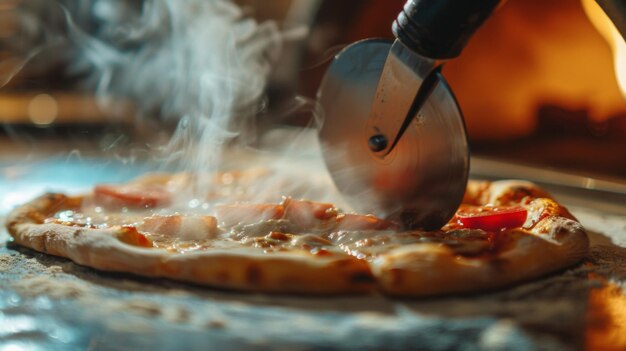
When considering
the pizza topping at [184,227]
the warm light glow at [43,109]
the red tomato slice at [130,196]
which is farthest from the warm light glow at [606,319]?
the warm light glow at [43,109]

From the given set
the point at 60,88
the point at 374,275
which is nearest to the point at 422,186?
the point at 374,275

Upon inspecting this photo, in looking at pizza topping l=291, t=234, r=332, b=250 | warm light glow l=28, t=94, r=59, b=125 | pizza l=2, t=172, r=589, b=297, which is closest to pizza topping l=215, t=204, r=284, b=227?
pizza l=2, t=172, r=589, b=297

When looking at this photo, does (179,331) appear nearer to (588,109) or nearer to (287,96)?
(588,109)

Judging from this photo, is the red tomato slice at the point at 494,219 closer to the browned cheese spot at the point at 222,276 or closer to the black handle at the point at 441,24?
the black handle at the point at 441,24

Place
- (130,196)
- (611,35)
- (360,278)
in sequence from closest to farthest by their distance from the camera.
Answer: (360,278), (130,196), (611,35)

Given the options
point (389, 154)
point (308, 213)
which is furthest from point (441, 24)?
point (308, 213)

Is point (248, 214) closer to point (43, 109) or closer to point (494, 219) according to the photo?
point (494, 219)

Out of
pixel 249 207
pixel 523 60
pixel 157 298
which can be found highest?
pixel 523 60
